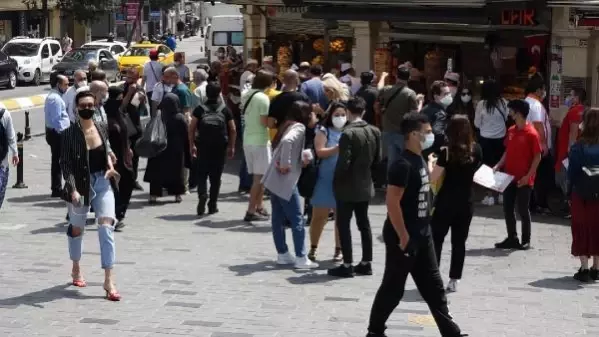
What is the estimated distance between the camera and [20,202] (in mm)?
15414

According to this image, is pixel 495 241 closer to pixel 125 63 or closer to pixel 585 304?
pixel 585 304

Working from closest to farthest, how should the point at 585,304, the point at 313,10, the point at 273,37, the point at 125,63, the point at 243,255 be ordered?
the point at 585,304 → the point at 243,255 → the point at 313,10 → the point at 273,37 → the point at 125,63

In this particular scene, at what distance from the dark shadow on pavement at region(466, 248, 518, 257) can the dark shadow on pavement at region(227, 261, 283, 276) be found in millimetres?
2189

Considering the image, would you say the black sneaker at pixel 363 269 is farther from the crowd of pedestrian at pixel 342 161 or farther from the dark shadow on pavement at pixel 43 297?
the dark shadow on pavement at pixel 43 297

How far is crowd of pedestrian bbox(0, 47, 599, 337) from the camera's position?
8469mm

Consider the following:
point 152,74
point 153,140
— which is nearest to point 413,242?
point 153,140

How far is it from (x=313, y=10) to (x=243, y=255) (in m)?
9.74

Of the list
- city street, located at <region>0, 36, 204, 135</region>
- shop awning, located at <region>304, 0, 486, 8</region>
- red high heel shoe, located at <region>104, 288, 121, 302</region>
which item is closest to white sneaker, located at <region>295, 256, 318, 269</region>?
red high heel shoe, located at <region>104, 288, 121, 302</region>

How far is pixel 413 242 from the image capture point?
327 inches

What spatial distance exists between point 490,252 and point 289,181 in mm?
2526

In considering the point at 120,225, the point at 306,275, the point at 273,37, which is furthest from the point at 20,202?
the point at 273,37

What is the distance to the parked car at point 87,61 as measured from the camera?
A: 3991cm

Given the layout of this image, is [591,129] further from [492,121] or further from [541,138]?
[492,121]

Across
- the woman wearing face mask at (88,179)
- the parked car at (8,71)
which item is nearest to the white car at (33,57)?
the parked car at (8,71)
